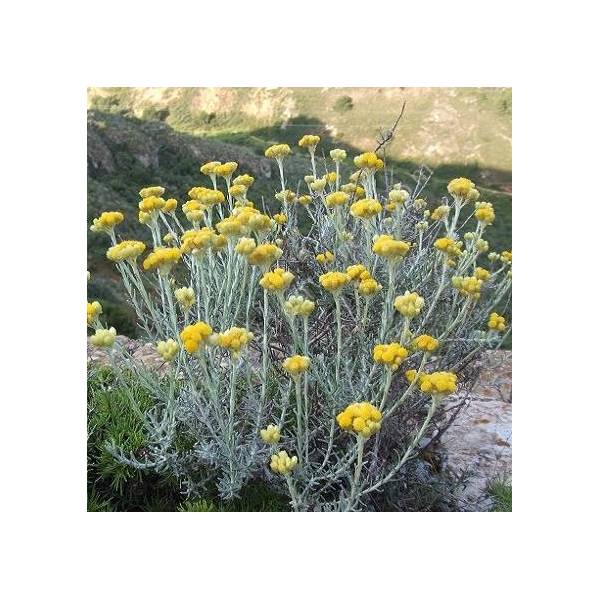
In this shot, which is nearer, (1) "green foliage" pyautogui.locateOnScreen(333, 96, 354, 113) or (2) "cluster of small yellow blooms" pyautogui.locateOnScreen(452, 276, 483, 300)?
(2) "cluster of small yellow blooms" pyautogui.locateOnScreen(452, 276, 483, 300)

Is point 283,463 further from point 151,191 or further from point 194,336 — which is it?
point 151,191

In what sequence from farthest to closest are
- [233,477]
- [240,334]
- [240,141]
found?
[240,141]
[233,477]
[240,334]

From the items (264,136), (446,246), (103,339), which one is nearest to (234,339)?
(103,339)

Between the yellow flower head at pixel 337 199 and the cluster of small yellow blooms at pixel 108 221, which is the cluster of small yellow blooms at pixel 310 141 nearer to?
the yellow flower head at pixel 337 199

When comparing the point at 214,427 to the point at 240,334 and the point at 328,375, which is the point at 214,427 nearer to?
the point at 328,375

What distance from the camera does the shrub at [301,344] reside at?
1533 millimetres

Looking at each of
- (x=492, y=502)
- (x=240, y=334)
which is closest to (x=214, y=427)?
(x=240, y=334)

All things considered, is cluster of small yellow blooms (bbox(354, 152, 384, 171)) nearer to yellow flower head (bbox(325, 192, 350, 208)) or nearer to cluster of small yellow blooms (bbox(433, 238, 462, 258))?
yellow flower head (bbox(325, 192, 350, 208))

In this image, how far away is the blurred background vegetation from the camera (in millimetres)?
2889

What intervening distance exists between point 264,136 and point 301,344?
2334 mm

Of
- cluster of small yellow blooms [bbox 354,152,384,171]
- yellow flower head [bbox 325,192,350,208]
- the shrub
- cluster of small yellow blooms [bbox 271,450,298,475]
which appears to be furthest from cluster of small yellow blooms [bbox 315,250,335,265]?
cluster of small yellow blooms [bbox 271,450,298,475]

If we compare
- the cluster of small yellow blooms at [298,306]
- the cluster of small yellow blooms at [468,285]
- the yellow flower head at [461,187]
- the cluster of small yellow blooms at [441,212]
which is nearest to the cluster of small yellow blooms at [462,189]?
the yellow flower head at [461,187]

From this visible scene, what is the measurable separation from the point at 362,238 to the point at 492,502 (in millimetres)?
944
